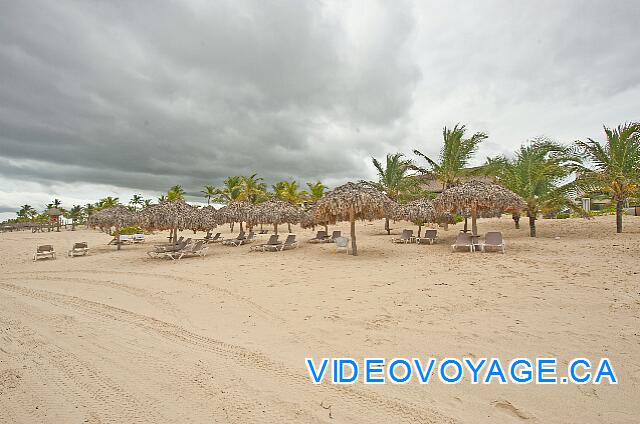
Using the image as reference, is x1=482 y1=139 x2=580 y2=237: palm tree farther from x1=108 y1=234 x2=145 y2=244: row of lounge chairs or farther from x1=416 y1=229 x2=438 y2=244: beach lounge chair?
x1=108 y1=234 x2=145 y2=244: row of lounge chairs

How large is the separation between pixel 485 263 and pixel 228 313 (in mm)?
7902

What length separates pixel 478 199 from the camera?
12.6m

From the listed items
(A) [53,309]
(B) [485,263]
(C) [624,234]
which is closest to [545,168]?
(C) [624,234]

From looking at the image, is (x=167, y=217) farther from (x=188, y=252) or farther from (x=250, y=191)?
(x=250, y=191)

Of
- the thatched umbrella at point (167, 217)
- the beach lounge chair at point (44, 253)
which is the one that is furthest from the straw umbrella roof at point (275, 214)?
the beach lounge chair at point (44, 253)

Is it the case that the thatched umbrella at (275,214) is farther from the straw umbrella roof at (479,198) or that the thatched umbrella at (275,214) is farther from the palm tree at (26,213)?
the palm tree at (26,213)

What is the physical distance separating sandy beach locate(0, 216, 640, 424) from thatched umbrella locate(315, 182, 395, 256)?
334 centimetres

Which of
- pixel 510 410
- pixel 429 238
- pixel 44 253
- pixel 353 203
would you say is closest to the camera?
pixel 510 410

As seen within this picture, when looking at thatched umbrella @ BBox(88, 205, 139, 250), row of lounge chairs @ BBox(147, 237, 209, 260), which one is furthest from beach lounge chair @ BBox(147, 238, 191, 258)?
thatched umbrella @ BBox(88, 205, 139, 250)

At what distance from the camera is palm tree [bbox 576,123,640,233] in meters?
13.3

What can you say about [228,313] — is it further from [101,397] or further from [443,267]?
[443,267]

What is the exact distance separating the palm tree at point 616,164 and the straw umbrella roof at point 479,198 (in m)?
4.10

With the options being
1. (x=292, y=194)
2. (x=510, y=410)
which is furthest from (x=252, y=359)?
(x=292, y=194)

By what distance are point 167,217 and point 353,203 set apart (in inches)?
357
